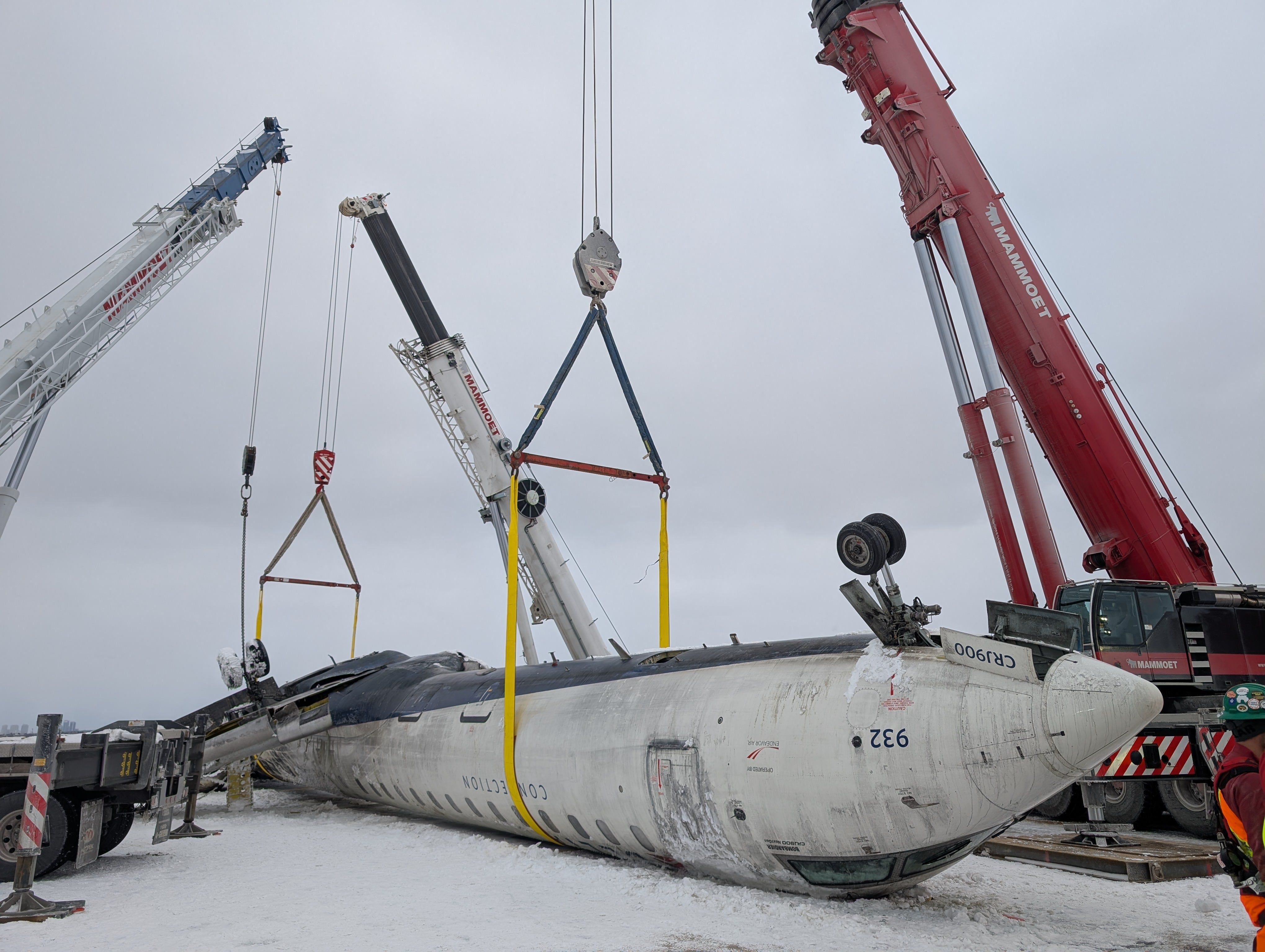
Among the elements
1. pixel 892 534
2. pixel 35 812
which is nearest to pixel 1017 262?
pixel 892 534

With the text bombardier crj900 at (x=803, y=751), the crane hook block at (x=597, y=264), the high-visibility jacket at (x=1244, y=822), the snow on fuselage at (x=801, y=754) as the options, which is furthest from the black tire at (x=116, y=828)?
the high-visibility jacket at (x=1244, y=822)

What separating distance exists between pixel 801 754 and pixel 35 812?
6.68m

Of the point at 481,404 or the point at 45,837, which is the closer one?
the point at 45,837

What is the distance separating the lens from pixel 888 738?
5828mm

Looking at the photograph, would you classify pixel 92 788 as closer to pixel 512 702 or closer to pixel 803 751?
pixel 512 702

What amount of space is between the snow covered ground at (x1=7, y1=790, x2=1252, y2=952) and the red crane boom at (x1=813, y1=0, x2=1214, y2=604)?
4.86 m

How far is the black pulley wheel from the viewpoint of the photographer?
14883 mm

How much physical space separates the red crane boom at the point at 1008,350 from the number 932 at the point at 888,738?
6.51 metres

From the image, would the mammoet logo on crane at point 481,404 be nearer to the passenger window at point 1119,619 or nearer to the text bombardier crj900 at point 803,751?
the text bombardier crj900 at point 803,751

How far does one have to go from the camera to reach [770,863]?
6.43 metres

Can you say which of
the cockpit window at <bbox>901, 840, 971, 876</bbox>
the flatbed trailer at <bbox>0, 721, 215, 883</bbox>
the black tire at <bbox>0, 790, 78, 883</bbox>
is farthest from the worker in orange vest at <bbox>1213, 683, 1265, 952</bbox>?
the black tire at <bbox>0, 790, 78, 883</bbox>

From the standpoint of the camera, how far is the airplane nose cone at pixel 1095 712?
17.3 ft

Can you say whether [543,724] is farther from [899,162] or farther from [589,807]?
[899,162]

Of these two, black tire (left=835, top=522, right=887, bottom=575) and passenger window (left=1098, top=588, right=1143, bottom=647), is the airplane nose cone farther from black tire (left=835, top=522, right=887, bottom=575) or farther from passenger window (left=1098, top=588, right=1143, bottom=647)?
passenger window (left=1098, top=588, right=1143, bottom=647)
